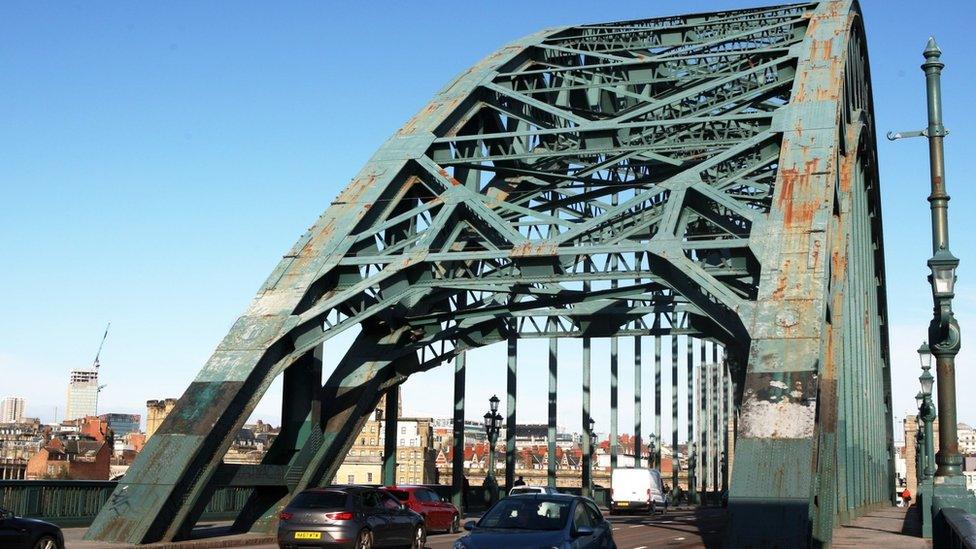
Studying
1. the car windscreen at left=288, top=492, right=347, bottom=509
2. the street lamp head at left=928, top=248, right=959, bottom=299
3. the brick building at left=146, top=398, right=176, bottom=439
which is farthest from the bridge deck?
the brick building at left=146, top=398, right=176, bottom=439

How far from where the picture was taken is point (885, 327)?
2464 inches

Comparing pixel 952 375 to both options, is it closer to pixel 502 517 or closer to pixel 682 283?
pixel 682 283

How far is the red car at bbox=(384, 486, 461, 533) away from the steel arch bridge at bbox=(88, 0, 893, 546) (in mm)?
2724

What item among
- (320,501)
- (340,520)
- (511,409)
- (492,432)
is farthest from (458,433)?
(340,520)

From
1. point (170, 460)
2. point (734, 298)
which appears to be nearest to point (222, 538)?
point (170, 460)

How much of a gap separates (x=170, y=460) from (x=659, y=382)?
170ft

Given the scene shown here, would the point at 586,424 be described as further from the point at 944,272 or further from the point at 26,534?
the point at 26,534

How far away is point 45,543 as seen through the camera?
20484 millimetres

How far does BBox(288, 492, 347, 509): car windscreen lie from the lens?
23.2 metres

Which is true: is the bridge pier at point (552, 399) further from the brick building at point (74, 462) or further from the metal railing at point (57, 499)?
the brick building at point (74, 462)

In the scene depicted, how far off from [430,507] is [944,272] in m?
17.0

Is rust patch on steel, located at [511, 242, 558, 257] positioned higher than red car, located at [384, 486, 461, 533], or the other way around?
rust patch on steel, located at [511, 242, 558, 257]

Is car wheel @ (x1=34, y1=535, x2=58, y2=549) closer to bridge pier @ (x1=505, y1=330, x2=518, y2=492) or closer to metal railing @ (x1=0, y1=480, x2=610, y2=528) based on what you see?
metal railing @ (x1=0, y1=480, x2=610, y2=528)

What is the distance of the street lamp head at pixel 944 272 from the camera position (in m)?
22.9
